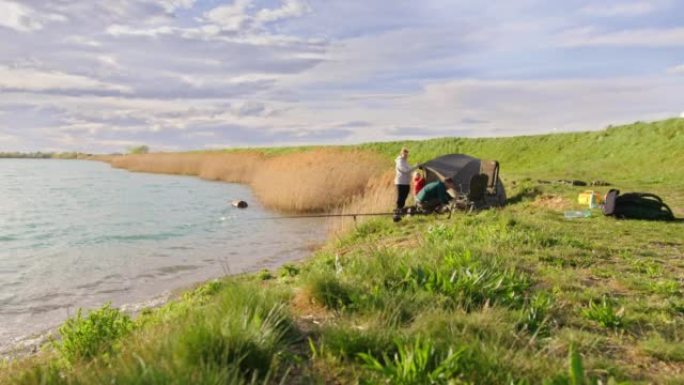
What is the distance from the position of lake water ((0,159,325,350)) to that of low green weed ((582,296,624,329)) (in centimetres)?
456

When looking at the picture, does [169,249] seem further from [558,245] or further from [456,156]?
[558,245]

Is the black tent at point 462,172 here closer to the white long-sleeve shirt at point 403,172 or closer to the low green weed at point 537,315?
the white long-sleeve shirt at point 403,172

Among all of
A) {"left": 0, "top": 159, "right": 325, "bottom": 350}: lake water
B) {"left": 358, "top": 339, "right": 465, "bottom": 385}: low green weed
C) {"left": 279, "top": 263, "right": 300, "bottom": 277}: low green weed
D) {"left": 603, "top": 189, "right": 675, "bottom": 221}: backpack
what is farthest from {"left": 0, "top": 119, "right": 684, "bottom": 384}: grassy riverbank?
{"left": 603, "top": 189, "right": 675, "bottom": 221}: backpack

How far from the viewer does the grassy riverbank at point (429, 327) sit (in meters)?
3.30

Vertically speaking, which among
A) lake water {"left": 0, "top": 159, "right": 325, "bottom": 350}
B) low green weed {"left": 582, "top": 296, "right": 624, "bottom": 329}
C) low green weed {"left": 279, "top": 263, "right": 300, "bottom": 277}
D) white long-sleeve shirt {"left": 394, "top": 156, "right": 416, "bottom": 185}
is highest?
white long-sleeve shirt {"left": 394, "top": 156, "right": 416, "bottom": 185}

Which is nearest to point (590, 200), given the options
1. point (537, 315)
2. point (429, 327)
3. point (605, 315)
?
point (605, 315)

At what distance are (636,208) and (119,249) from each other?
1380 centimetres

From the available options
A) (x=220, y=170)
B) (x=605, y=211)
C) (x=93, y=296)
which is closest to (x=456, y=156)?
(x=605, y=211)

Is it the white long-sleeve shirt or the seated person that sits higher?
the white long-sleeve shirt

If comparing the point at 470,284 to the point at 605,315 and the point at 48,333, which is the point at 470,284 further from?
the point at 48,333

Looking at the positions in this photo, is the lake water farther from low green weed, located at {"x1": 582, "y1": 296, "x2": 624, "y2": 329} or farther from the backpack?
the backpack

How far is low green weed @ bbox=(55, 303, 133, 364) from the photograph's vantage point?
480 centimetres

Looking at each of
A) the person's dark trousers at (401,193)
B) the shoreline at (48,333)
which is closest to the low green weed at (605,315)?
the shoreline at (48,333)

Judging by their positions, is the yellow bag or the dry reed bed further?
the dry reed bed
